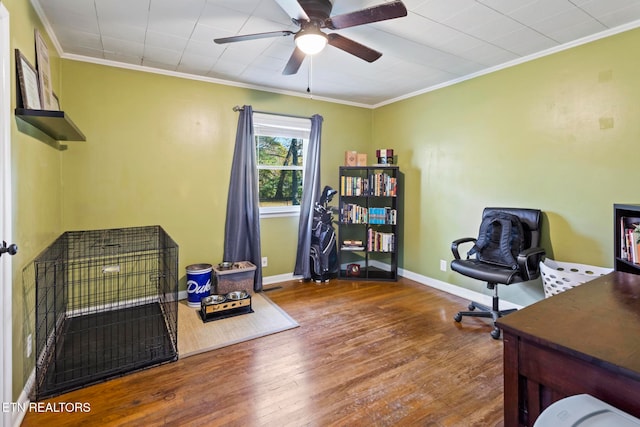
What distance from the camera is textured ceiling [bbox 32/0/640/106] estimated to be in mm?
2084

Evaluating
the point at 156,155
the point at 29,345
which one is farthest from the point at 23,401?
the point at 156,155

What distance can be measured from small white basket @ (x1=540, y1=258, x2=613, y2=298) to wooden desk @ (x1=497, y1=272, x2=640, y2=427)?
4.29 feet

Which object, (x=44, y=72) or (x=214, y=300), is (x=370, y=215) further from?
(x=44, y=72)

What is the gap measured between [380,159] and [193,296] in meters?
2.81

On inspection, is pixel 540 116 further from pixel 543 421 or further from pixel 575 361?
pixel 543 421

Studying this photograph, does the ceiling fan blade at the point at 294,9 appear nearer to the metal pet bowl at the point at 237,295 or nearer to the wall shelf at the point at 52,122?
the wall shelf at the point at 52,122

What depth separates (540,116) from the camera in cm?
282

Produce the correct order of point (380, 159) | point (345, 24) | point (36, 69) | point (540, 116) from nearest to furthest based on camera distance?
point (345, 24) → point (36, 69) → point (540, 116) → point (380, 159)

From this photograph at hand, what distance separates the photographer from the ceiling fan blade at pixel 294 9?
5.72 feet

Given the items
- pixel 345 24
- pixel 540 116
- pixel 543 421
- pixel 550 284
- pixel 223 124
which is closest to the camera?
pixel 543 421

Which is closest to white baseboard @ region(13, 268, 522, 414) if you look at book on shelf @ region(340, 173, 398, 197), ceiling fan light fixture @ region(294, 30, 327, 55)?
book on shelf @ region(340, 173, 398, 197)

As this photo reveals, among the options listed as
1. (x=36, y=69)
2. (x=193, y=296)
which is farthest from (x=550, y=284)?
(x=36, y=69)

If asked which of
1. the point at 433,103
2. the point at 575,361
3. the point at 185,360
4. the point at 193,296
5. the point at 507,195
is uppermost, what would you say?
the point at 433,103

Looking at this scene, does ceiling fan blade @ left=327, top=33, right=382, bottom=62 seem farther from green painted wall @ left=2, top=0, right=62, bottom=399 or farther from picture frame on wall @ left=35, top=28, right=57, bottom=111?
picture frame on wall @ left=35, top=28, right=57, bottom=111
